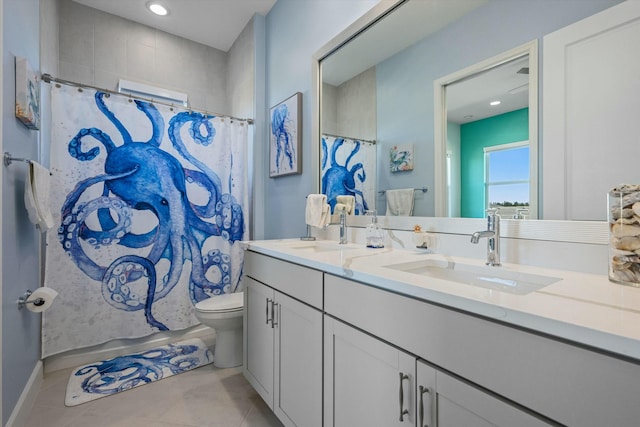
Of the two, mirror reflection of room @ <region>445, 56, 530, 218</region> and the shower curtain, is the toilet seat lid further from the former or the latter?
mirror reflection of room @ <region>445, 56, 530, 218</region>

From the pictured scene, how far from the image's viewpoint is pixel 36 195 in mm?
1423

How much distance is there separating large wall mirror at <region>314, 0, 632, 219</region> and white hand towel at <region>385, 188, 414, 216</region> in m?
0.02

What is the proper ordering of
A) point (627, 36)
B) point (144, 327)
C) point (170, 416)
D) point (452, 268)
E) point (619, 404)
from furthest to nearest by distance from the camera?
A: point (144, 327)
point (170, 416)
point (452, 268)
point (627, 36)
point (619, 404)

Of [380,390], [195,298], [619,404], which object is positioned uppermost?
[619,404]

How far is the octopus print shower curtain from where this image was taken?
6.36ft

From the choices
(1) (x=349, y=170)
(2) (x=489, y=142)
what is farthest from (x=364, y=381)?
(1) (x=349, y=170)

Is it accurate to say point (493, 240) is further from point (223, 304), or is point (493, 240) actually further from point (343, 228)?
point (223, 304)

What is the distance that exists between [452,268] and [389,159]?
660 mm

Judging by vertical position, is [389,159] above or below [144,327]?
above

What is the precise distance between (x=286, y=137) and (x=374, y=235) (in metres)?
1.13

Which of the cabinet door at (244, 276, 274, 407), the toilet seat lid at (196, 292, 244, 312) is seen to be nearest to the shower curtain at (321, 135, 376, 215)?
the cabinet door at (244, 276, 274, 407)

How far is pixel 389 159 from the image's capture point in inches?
59.9

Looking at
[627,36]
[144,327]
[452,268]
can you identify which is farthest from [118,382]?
[627,36]

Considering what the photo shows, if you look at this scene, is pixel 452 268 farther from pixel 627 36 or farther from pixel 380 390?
pixel 627 36
